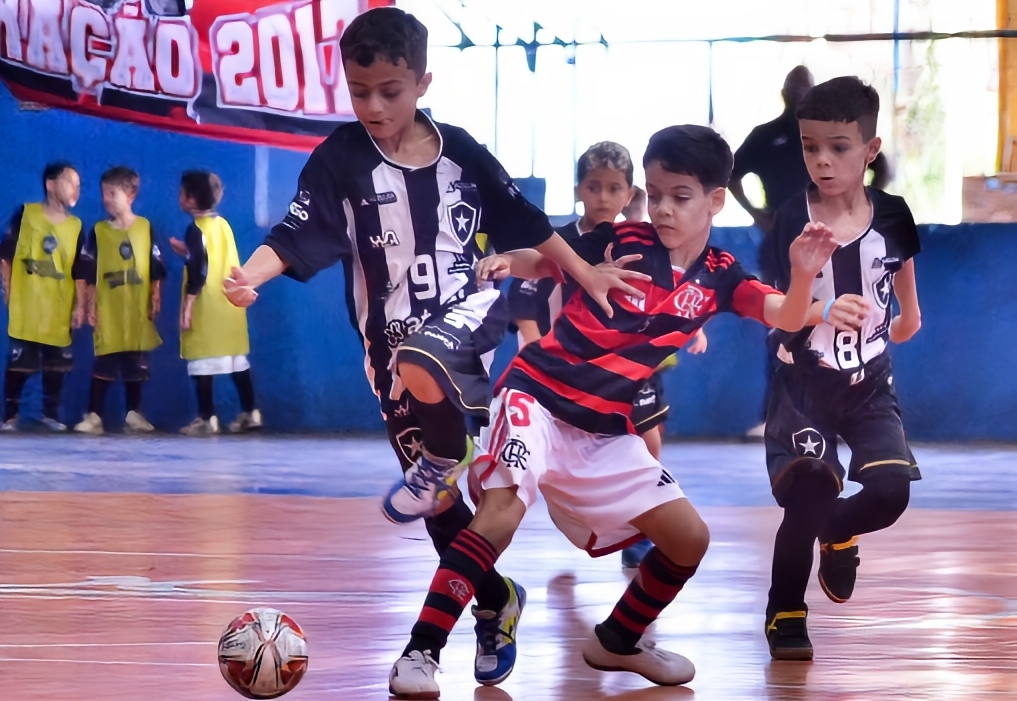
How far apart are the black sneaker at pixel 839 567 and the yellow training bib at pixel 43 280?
25.9 ft

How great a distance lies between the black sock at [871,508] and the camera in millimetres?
3828

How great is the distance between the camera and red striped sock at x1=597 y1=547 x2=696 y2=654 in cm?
352

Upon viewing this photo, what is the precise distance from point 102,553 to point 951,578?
311 centimetres

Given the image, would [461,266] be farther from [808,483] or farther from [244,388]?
[244,388]

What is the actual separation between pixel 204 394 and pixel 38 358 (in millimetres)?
1297

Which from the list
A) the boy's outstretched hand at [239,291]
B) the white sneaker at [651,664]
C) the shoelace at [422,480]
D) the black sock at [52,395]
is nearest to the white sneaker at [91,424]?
the black sock at [52,395]

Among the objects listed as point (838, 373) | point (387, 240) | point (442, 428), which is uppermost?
point (387, 240)

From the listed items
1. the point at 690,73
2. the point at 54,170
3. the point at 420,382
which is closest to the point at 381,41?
the point at 420,382

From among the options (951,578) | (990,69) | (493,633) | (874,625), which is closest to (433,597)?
(493,633)

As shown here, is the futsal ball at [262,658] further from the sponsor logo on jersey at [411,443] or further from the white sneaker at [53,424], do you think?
the white sneaker at [53,424]

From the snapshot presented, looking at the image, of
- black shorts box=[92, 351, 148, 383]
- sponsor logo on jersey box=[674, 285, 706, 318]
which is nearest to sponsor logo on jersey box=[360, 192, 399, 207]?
sponsor logo on jersey box=[674, 285, 706, 318]

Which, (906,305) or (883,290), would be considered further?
(906,305)

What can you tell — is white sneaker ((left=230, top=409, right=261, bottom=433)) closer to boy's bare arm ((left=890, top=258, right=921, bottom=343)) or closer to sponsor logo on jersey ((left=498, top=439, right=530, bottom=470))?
boy's bare arm ((left=890, top=258, right=921, bottom=343))

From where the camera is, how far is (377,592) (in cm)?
472
